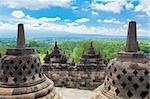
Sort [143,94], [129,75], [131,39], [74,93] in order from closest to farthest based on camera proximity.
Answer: [143,94], [129,75], [131,39], [74,93]

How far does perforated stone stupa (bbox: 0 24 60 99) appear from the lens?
29.2 ft

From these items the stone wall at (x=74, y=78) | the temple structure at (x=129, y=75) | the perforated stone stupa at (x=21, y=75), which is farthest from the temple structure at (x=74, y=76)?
the temple structure at (x=129, y=75)

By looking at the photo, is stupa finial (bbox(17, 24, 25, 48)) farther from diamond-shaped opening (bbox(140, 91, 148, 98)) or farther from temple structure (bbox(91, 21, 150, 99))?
diamond-shaped opening (bbox(140, 91, 148, 98))

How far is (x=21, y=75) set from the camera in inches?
359

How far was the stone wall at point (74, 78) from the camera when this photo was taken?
17062 mm

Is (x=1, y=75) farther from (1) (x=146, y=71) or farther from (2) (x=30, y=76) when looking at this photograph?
(1) (x=146, y=71)

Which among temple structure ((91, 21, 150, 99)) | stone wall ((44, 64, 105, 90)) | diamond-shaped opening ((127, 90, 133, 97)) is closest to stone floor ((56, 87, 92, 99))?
stone wall ((44, 64, 105, 90))

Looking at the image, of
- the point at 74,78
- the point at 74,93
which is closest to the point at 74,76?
the point at 74,78

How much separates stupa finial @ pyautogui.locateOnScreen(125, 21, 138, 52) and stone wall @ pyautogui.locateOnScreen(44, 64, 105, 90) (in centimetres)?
967

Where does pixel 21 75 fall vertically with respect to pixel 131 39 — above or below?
below

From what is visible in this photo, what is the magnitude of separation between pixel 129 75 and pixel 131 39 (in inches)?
43.1

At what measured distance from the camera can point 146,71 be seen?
739 centimetres

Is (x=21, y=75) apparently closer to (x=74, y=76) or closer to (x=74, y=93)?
(x=74, y=93)

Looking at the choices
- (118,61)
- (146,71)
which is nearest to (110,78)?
(118,61)
